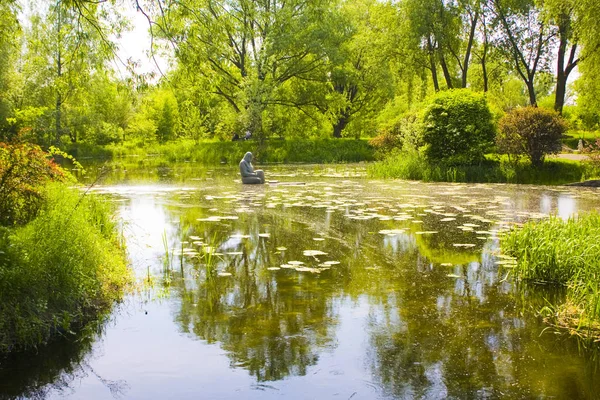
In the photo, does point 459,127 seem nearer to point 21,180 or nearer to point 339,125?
point 21,180

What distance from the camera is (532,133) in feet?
57.5

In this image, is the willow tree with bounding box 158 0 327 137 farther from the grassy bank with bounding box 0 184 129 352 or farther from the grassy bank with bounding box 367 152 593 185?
the grassy bank with bounding box 0 184 129 352

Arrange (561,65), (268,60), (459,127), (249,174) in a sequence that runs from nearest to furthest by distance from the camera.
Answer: (249,174), (459,127), (561,65), (268,60)

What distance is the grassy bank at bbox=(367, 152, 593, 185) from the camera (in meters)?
17.8

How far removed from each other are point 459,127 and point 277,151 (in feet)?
60.1

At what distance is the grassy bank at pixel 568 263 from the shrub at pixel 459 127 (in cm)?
1175

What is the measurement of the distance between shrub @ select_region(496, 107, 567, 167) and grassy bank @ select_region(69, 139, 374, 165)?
16831 millimetres

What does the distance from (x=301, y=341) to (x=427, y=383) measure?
121cm

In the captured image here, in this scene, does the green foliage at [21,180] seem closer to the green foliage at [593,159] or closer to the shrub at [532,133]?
the shrub at [532,133]

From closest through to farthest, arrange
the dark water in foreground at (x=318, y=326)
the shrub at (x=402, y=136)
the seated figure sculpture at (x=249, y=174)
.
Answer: the dark water in foreground at (x=318, y=326)
the seated figure sculpture at (x=249, y=174)
the shrub at (x=402, y=136)

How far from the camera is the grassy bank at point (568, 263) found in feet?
16.8

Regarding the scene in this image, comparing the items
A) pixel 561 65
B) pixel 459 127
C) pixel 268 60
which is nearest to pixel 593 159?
pixel 459 127

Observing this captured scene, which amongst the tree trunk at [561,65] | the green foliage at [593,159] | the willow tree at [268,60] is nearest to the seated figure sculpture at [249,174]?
the green foliage at [593,159]

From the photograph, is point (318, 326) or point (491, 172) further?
point (491, 172)
